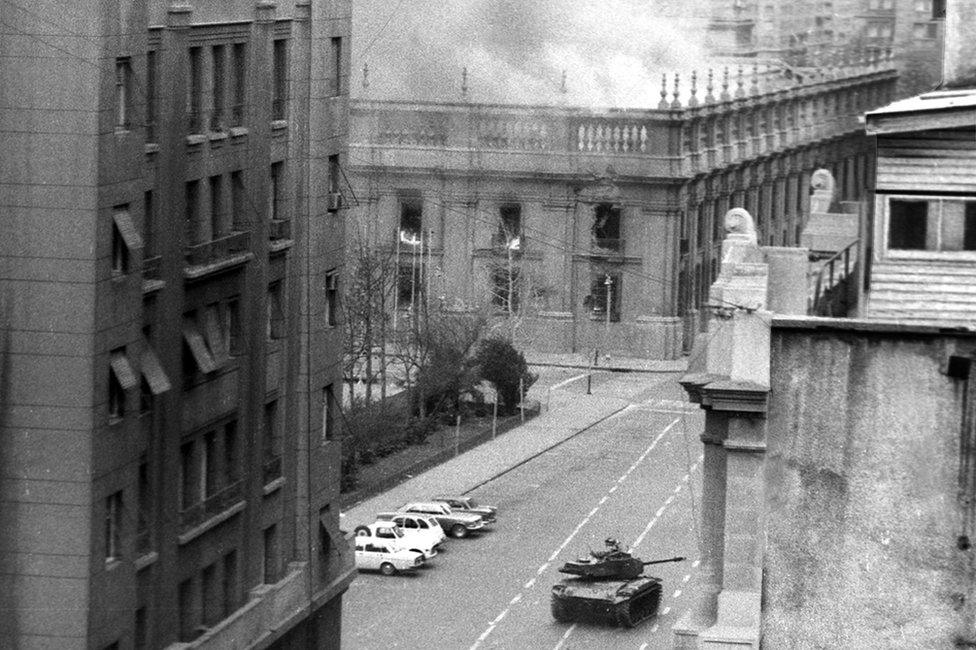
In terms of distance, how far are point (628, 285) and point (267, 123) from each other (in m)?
27.7

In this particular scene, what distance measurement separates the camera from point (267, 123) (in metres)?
22.2

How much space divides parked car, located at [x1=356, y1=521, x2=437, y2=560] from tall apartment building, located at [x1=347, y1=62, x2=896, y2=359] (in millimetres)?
15888

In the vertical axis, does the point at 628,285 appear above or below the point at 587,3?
below

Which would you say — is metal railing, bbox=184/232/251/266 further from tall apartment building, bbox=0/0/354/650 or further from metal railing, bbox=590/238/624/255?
metal railing, bbox=590/238/624/255

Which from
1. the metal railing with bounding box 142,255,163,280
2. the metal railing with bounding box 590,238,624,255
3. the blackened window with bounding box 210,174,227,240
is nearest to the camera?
the metal railing with bounding box 142,255,163,280

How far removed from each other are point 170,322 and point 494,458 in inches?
726

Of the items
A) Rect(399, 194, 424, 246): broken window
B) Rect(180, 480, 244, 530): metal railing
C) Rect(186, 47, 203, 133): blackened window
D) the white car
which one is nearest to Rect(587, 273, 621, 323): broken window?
Rect(399, 194, 424, 246): broken window

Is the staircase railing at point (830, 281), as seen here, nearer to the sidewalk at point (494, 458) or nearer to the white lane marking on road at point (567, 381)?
the sidewalk at point (494, 458)

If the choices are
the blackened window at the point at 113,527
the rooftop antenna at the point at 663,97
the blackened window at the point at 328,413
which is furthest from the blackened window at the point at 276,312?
the rooftop antenna at the point at 663,97

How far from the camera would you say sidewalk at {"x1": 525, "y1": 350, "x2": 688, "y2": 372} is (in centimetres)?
4612

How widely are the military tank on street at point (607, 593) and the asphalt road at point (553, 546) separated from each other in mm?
158

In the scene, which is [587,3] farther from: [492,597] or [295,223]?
[295,223]

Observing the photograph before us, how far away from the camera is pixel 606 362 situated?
4650 centimetres

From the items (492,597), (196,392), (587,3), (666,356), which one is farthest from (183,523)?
(587,3)
